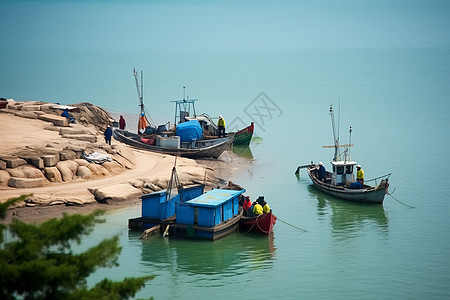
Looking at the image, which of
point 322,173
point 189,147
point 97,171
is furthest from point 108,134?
point 322,173

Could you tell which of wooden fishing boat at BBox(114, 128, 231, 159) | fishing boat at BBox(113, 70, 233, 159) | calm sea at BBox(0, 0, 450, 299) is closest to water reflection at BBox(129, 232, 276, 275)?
calm sea at BBox(0, 0, 450, 299)

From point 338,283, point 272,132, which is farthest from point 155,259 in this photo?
point 272,132

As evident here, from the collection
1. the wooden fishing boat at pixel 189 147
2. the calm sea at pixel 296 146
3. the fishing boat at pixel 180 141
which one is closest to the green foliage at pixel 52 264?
the calm sea at pixel 296 146

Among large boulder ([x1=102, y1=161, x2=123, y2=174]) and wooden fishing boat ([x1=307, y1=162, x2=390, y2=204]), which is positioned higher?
large boulder ([x1=102, y1=161, x2=123, y2=174])

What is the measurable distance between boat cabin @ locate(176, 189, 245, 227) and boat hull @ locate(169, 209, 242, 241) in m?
0.27

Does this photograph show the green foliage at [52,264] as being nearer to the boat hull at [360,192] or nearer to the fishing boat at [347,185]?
the boat hull at [360,192]

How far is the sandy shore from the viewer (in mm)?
31297

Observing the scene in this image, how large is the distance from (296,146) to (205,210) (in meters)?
25.2

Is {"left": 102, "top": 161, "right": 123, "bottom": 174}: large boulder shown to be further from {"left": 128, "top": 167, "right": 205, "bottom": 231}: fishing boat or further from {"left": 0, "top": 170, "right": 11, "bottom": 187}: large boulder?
{"left": 128, "top": 167, "right": 205, "bottom": 231}: fishing boat

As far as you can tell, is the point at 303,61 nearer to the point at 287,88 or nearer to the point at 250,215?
the point at 287,88

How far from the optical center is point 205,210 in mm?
28594

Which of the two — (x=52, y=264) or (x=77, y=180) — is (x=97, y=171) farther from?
(x=52, y=264)

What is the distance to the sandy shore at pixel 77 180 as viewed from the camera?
103ft

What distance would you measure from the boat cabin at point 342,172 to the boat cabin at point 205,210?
9224 millimetres
